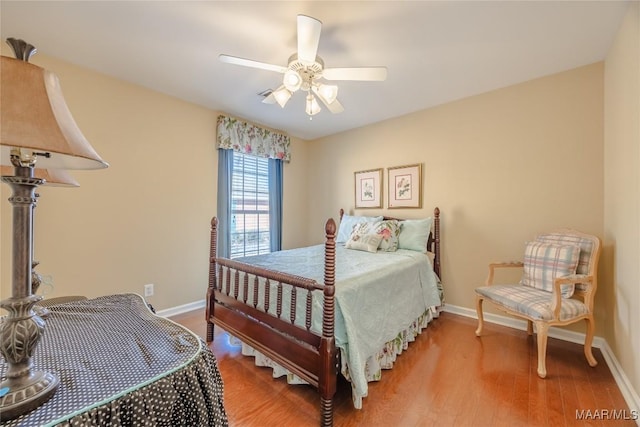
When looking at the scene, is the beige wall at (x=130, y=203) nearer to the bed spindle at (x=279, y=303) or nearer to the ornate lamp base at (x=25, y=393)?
the bed spindle at (x=279, y=303)

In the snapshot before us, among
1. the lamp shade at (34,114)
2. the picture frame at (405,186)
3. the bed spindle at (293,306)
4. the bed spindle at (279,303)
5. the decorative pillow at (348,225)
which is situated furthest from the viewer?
the decorative pillow at (348,225)

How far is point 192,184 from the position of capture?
127 inches

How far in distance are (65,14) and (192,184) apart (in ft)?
5.75

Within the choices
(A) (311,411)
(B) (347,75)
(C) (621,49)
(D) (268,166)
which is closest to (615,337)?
(C) (621,49)

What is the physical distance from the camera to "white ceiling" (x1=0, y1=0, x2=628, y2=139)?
1.74 m

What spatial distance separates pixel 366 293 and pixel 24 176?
1.71 m

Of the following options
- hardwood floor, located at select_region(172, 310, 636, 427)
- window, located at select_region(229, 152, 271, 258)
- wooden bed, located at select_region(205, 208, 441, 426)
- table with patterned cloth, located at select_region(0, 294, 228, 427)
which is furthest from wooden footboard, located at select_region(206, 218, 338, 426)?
window, located at select_region(229, 152, 271, 258)

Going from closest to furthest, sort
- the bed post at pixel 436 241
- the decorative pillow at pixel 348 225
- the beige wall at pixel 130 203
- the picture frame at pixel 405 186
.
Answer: the beige wall at pixel 130 203 < the bed post at pixel 436 241 < the picture frame at pixel 405 186 < the decorative pillow at pixel 348 225

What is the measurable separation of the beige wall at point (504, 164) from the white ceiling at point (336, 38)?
269mm

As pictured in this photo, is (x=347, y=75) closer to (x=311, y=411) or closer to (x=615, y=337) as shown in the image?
(x=311, y=411)

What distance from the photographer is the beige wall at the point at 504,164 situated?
238 cm

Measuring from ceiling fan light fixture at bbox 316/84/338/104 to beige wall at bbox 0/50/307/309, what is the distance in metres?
1.92

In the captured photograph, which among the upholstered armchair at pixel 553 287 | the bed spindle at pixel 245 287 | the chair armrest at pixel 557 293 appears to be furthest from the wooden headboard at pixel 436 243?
the bed spindle at pixel 245 287

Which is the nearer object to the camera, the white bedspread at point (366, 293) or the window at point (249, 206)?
the white bedspread at point (366, 293)
